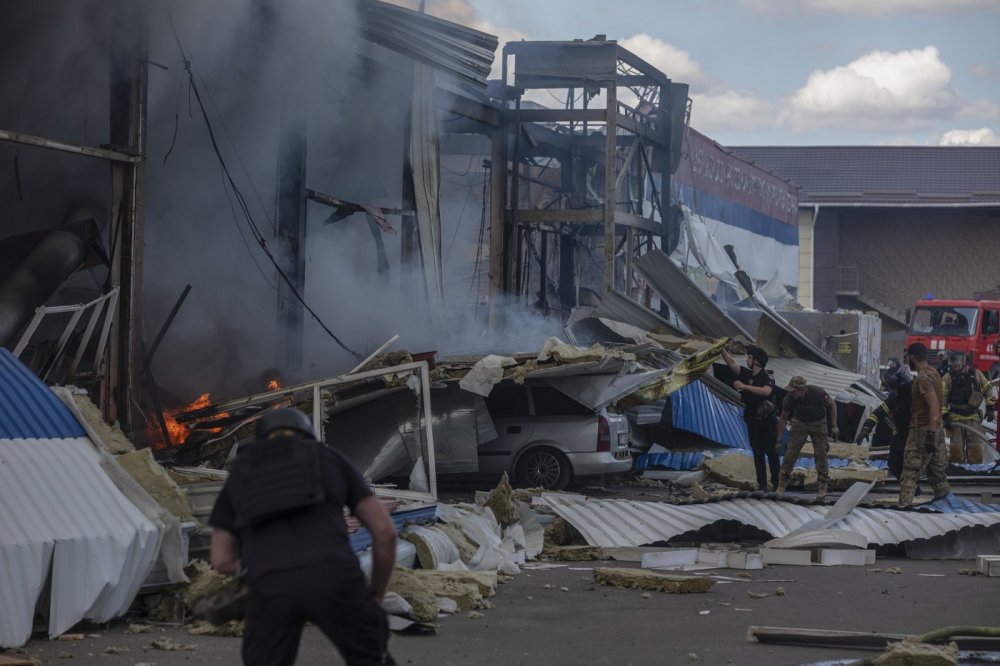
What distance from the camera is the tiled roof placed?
56713 mm

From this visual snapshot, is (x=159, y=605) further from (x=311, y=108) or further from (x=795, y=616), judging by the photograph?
(x=311, y=108)

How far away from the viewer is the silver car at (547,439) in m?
14.8

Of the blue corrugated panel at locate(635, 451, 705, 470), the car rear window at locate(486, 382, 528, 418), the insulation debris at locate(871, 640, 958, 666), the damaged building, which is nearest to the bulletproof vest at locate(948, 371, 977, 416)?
the damaged building

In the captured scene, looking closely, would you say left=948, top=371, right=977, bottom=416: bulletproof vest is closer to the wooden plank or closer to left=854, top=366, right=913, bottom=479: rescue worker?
left=854, top=366, right=913, bottom=479: rescue worker

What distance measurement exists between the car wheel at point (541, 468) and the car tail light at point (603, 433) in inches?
17.7

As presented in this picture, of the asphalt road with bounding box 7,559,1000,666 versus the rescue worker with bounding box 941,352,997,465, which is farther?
the rescue worker with bounding box 941,352,997,465

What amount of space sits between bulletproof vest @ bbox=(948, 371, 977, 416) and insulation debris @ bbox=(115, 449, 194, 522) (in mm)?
12353

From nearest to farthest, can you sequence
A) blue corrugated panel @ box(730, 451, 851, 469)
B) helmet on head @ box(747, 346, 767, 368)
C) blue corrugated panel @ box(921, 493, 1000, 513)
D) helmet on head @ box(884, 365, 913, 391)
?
1. blue corrugated panel @ box(921, 493, 1000, 513)
2. helmet on head @ box(884, 365, 913, 391)
3. helmet on head @ box(747, 346, 767, 368)
4. blue corrugated panel @ box(730, 451, 851, 469)

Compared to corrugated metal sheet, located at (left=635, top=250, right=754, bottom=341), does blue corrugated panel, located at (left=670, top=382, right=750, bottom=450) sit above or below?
below

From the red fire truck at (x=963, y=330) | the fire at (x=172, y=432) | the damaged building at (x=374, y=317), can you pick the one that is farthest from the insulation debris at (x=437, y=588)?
the red fire truck at (x=963, y=330)

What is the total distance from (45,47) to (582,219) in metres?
10.5

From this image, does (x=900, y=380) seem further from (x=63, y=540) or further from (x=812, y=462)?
(x=63, y=540)

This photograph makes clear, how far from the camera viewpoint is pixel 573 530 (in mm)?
11195

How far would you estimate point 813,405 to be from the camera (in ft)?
45.7
